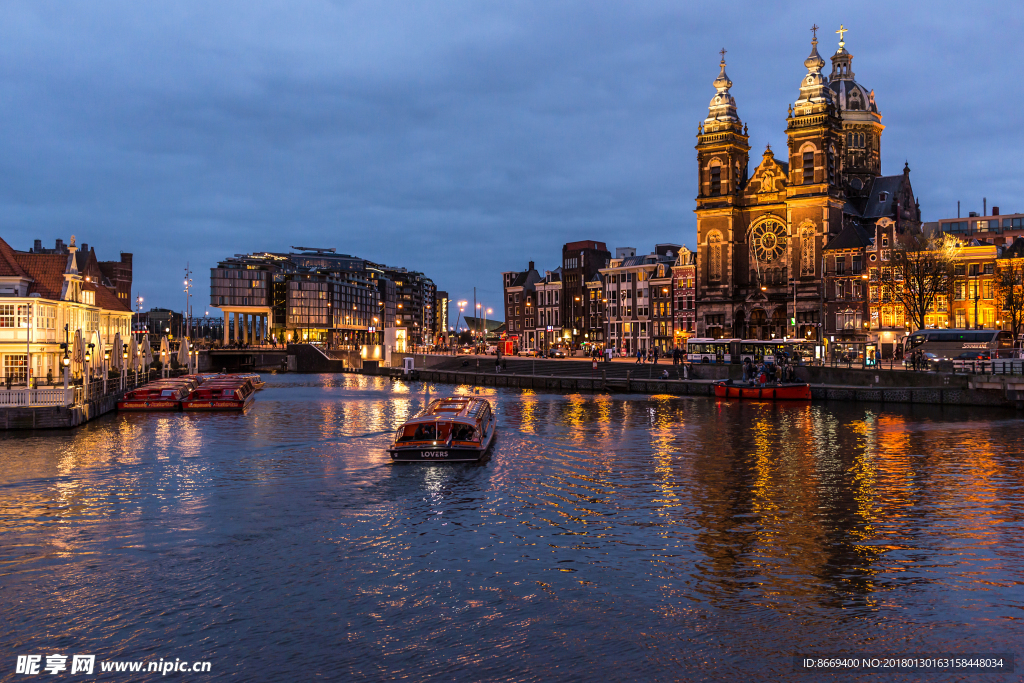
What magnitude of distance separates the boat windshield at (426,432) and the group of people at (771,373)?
2003 inches

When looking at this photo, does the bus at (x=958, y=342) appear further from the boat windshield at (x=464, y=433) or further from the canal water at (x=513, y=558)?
the boat windshield at (x=464, y=433)

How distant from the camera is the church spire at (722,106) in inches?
5379

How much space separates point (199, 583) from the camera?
21.7m

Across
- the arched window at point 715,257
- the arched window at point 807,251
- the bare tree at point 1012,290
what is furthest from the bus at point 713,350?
the bare tree at point 1012,290

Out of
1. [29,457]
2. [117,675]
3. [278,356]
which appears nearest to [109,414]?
[29,457]

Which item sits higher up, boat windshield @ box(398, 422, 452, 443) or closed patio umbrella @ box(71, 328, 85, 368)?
closed patio umbrella @ box(71, 328, 85, 368)

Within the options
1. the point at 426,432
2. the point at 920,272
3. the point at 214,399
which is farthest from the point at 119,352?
the point at 920,272

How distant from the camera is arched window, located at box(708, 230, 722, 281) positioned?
438 ft

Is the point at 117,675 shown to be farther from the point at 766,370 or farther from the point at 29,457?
the point at 766,370

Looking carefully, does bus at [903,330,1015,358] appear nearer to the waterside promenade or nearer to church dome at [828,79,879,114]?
the waterside promenade

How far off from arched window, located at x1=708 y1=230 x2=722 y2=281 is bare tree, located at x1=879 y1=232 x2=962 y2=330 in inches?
1201

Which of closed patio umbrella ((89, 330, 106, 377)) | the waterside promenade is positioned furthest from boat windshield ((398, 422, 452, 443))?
the waterside promenade

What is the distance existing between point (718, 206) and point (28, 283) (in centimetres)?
10224

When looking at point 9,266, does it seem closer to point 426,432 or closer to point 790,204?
point 426,432
